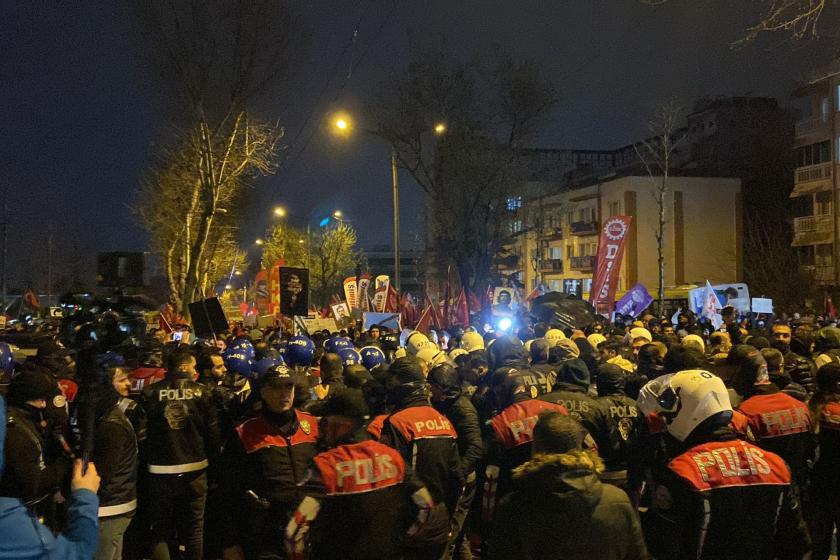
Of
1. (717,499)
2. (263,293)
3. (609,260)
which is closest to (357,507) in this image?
(717,499)

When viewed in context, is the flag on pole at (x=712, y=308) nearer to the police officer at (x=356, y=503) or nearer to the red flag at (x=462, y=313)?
the red flag at (x=462, y=313)

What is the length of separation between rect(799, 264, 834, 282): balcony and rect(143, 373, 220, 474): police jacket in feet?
133

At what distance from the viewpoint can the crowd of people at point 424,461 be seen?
3322mm

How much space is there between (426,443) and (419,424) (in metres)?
0.14

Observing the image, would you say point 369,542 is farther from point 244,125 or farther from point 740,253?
point 740,253

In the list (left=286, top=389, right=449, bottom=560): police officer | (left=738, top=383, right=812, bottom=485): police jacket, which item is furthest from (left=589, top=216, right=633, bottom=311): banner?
(left=286, top=389, right=449, bottom=560): police officer

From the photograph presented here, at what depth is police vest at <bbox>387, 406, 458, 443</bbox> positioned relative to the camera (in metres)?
5.28

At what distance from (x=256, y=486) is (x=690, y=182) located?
55835 millimetres

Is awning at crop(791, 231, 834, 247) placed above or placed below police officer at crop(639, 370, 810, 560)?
above

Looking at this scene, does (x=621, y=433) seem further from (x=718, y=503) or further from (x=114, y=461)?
(x=114, y=461)

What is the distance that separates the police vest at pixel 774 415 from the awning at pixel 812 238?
132ft

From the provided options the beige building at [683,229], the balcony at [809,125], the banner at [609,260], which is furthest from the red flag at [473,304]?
the beige building at [683,229]

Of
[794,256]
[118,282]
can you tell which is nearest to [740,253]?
[794,256]

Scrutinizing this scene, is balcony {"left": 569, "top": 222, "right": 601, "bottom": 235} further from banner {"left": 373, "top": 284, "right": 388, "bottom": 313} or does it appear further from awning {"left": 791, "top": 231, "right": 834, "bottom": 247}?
banner {"left": 373, "top": 284, "right": 388, "bottom": 313}
